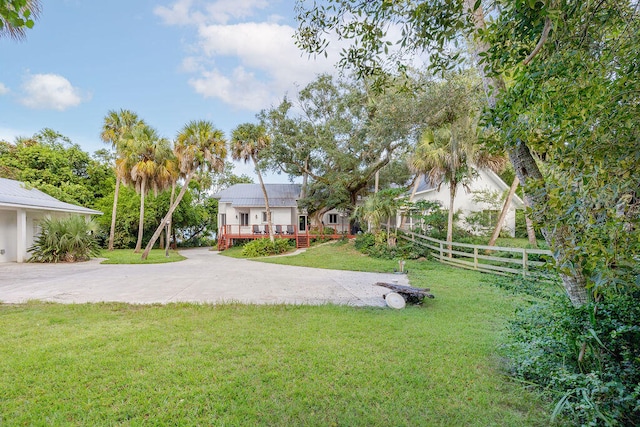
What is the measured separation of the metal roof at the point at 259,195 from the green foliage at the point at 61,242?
10.9 metres

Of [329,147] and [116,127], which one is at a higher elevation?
[116,127]

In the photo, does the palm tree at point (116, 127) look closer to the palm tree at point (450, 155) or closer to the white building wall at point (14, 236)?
the white building wall at point (14, 236)

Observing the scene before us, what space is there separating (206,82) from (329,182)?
32.8 ft

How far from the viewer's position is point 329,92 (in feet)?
69.2

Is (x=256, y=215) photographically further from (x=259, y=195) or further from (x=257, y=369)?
(x=257, y=369)

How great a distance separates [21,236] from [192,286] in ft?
37.3

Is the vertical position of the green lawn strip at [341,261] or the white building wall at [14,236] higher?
the white building wall at [14,236]

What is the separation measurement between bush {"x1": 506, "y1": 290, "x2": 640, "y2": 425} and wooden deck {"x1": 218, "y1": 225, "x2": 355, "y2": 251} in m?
18.6

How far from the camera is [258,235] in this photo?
23.5 m

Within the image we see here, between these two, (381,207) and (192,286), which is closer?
(192,286)

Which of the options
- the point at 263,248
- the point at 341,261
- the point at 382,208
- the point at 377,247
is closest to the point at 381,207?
the point at 382,208

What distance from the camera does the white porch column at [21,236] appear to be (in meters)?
Answer: 13.9

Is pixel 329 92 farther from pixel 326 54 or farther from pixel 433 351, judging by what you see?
pixel 433 351

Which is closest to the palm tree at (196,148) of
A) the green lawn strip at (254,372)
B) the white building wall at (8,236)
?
the white building wall at (8,236)
